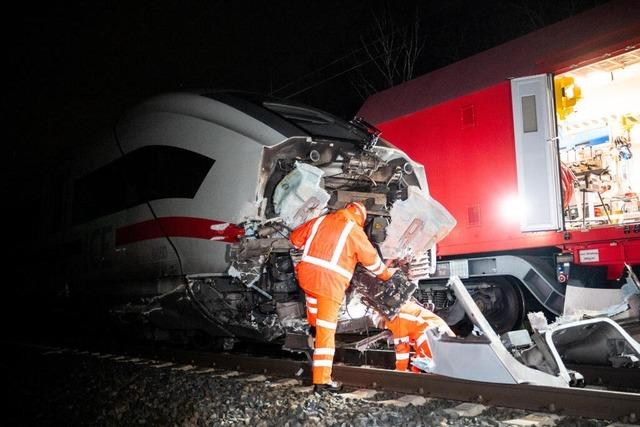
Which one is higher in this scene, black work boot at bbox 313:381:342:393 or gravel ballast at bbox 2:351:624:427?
black work boot at bbox 313:381:342:393

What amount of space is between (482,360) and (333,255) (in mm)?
1369

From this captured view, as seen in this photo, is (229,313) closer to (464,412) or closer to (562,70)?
Result: (464,412)

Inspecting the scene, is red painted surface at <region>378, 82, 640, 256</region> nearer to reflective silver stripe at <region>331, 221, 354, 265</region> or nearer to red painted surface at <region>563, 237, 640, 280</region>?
red painted surface at <region>563, 237, 640, 280</region>

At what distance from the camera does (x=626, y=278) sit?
6055 millimetres

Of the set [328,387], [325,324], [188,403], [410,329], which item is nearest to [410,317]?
[410,329]

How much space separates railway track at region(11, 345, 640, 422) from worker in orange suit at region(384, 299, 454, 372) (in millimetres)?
540

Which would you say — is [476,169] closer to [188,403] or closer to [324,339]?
[324,339]

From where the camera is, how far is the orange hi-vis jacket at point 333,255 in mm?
4562

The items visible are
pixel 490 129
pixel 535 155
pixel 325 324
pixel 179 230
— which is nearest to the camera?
pixel 325 324

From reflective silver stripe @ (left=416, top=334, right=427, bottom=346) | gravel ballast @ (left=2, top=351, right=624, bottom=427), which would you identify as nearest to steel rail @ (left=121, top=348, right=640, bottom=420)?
gravel ballast @ (left=2, top=351, right=624, bottom=427)

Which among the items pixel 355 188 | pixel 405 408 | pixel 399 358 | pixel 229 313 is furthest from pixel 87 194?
pixel 405 408

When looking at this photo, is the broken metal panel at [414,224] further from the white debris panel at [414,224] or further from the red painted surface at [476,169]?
the red painted surface at [476,169]

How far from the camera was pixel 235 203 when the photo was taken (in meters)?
5.12

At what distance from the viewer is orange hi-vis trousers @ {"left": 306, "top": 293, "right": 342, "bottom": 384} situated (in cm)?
442
